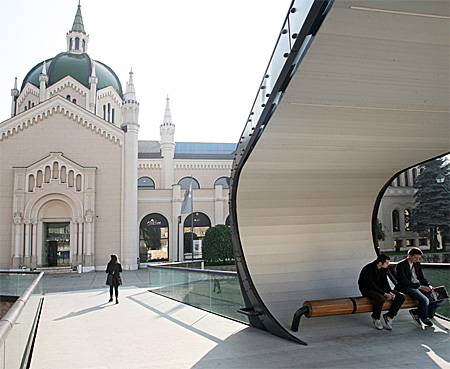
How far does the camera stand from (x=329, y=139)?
6176 mm

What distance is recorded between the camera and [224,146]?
222ft

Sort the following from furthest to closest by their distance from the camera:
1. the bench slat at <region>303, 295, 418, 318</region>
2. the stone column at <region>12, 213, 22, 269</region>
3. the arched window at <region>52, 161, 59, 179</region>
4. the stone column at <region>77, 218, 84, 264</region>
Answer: the arched window at <region>52, 161, 59, 179</region> → the stone column at <region>77, 218, 84, 264</region> → the stone column at <region>12, 213, 22, 269</region> → the bench slat at <region>303, 295, 418, 318</region>

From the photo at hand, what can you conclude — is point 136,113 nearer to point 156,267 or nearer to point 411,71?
point 156,267

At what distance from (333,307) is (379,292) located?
91cm

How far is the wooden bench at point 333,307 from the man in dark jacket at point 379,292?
11cm

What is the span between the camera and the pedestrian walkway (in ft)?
18.4

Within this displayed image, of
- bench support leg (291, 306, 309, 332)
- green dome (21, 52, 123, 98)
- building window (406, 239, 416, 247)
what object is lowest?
building window (406, 239, 416, 247)

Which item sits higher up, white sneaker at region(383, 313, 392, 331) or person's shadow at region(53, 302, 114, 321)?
white sneaker at region(383, 313, 392, 331)

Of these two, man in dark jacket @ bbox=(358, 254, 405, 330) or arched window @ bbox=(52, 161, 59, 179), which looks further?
arched window @ bbox=(52, 161, 59, 179)

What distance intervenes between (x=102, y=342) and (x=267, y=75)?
5.70 m

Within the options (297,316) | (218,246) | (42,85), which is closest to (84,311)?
(297,316)

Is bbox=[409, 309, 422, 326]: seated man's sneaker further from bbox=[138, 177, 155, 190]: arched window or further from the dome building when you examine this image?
bbox=[138, 177, 155, 190]: arched window

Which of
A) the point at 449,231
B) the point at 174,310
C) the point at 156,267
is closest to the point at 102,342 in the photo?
the point at 174,310

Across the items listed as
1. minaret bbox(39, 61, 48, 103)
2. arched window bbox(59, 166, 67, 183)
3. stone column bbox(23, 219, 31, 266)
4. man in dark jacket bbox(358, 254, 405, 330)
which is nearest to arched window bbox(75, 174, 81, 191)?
arched window bbox(59, 166, 67, 183)
